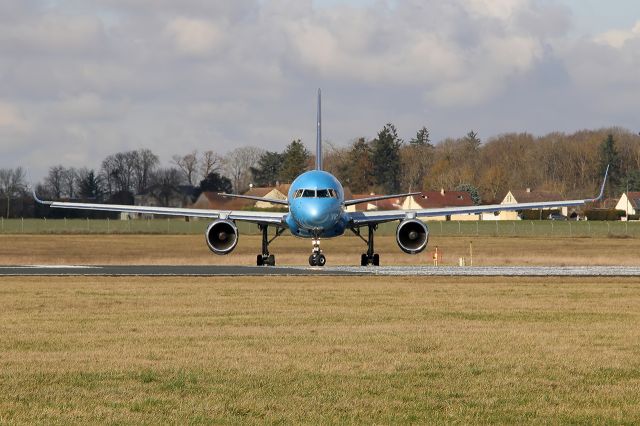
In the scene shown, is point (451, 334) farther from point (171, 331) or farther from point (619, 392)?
point (619, 392)

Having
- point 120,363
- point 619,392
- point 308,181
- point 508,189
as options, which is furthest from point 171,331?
point 508,189

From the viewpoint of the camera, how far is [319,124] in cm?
6203

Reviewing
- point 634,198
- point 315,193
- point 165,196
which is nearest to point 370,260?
point 315,193

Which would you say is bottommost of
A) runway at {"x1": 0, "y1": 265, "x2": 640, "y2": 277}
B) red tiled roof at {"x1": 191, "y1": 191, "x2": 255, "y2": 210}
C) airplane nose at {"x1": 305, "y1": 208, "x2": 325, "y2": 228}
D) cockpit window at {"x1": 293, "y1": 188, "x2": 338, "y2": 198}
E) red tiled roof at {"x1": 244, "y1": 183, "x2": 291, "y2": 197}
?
runway at {"x1": 0, "y1": 265, "x2": 640, "y2": 277}

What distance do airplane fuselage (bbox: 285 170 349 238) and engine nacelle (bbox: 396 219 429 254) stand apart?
275 centimetres

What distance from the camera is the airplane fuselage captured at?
48.6 meters

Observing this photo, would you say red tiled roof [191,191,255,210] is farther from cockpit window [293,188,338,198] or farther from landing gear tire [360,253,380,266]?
cockpit window [293,188,338,198]

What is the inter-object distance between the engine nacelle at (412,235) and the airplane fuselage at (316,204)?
9.03 ft

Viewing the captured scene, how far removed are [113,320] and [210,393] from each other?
10.3m

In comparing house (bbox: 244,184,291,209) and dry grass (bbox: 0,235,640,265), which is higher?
house (bbox: 244,184,291,209)

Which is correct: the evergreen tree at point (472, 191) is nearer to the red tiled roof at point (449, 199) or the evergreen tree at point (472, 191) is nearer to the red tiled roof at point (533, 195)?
the red tiled roof at point (449, 199)

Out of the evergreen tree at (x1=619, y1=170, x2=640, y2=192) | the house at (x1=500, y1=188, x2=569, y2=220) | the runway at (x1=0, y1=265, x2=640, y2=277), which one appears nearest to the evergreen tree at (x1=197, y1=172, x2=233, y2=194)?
the house at (x1=500, y1=188, x2=569, y2=220)

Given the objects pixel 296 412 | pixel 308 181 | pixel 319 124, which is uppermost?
pixel 319 124

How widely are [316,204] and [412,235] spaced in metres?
4.75
